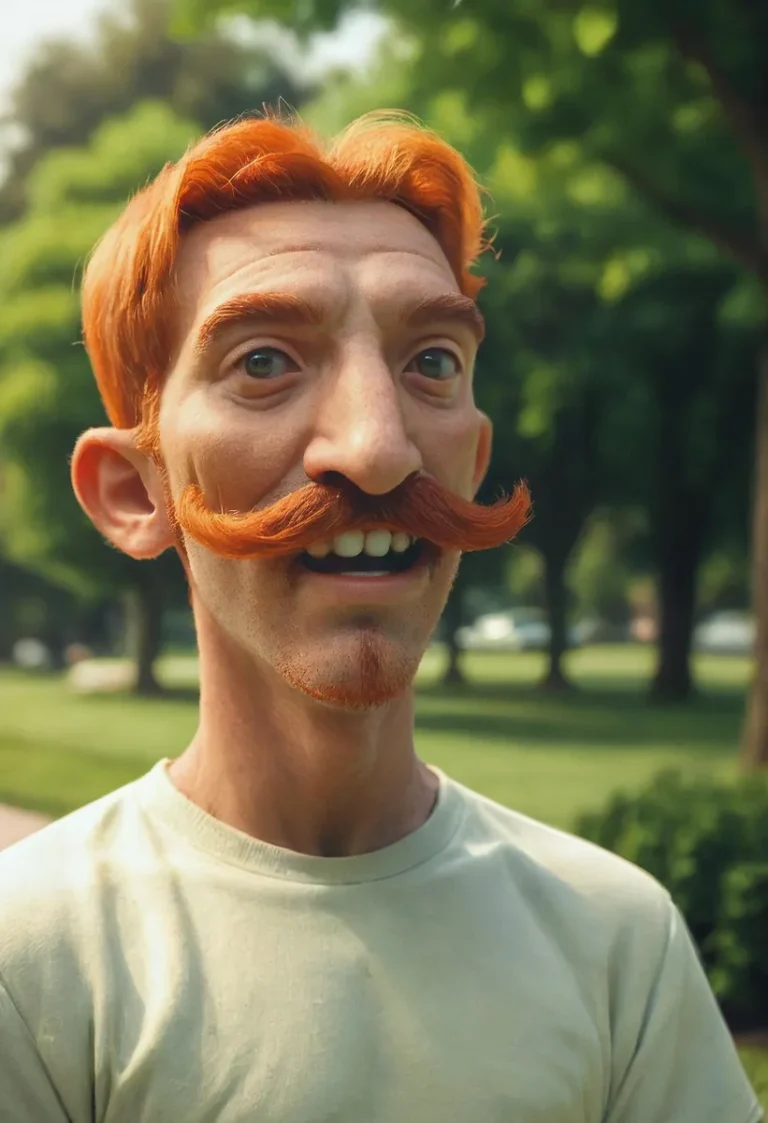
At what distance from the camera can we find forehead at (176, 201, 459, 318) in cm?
149

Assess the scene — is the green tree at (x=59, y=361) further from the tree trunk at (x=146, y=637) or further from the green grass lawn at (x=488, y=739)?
the green grass lawn at (x=488, y=739)

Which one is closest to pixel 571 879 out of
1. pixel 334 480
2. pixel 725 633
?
pixel 334 480

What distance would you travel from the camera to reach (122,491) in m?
1.69

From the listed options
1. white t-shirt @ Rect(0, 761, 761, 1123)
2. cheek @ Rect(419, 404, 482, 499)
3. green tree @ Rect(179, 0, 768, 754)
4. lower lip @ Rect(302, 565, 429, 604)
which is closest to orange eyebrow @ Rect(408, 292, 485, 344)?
cheek @ Rect(419, 404, 482, 499)

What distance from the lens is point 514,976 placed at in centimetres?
151

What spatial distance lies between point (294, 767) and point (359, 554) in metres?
0.31

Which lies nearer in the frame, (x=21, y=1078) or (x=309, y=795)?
(x=21, y=1078)

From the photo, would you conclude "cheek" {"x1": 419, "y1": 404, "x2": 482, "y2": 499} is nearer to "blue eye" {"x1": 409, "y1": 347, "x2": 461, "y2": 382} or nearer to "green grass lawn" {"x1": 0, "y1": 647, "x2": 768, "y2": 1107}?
"blue eye" {"x1": 409, "y1": 347, "x2": 461, "y2": 382}

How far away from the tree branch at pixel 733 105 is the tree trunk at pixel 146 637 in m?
10.1

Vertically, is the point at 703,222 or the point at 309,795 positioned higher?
the point at 703,222

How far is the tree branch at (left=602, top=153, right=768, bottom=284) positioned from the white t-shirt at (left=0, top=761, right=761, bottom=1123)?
5.93 meters

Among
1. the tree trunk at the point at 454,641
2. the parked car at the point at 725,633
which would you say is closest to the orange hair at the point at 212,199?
the tree trunk at the point at 454,641

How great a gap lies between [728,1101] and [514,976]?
14.3 inches

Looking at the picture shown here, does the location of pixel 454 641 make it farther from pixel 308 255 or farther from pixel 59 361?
pixel 308 255
